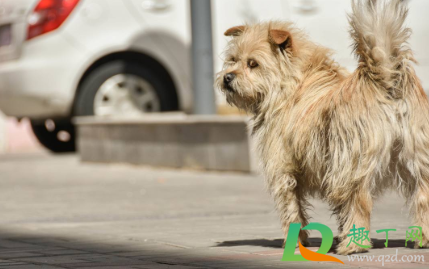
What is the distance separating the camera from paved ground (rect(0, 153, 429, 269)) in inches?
215

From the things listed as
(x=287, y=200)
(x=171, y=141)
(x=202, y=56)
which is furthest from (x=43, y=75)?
(x=287, y=200)

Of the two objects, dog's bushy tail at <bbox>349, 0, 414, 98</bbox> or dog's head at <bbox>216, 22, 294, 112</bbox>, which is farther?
dog's head at <bbox>216, 22, 294, 112</bbox>

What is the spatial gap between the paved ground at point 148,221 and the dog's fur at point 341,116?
38cm

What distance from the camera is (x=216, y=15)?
13328 millimetres

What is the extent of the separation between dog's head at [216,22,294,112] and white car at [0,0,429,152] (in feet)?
23.7

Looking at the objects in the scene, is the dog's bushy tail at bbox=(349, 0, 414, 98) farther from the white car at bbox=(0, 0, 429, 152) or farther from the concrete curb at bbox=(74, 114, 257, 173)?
the white car at bbox=(0, 0, 429, 152)

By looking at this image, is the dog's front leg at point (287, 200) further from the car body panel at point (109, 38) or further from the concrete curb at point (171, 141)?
the car body panel at point (109, 38)

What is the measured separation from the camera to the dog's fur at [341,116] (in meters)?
5.22

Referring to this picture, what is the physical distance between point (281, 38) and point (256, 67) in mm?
244

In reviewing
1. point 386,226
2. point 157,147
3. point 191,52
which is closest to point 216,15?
point 191,52

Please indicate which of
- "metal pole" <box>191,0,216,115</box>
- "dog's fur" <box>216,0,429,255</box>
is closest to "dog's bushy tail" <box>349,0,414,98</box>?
"dog's fur" <box>216,0,429,255</box>

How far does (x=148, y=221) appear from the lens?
7605 millimetres

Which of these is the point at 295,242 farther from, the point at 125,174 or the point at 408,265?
the point at 125,174

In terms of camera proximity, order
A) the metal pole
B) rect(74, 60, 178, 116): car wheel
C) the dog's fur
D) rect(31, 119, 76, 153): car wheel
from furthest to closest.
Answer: rect(31, 119, 76, 153): car wheel < rect(74, 60, 178, 116): car wheel < the metal pole < the dog's fur
